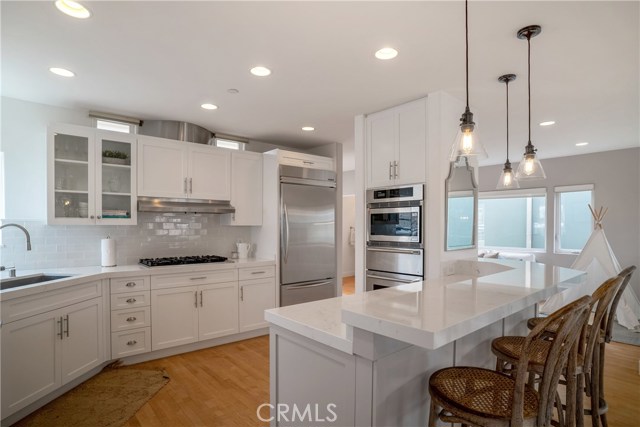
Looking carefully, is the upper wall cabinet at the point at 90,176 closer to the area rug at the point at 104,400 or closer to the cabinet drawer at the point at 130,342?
the cabinet drawer at the point at 130,342

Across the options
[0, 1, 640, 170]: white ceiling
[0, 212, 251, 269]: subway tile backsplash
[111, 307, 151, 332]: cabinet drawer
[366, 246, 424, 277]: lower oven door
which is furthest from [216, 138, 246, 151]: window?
[366, 246, 424, 277]: lower oven door

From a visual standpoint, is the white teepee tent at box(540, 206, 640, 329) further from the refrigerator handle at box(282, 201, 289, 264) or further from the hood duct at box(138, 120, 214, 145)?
the hood duct at box(138, 120, 214, 145)

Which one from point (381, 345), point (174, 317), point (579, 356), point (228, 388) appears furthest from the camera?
point (174, 317)

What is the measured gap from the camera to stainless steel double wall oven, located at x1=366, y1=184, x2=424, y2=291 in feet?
9.93

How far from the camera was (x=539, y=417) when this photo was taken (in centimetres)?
121

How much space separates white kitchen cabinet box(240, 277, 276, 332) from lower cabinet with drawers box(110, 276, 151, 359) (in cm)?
98

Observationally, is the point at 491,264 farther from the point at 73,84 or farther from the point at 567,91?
the point at 73,84

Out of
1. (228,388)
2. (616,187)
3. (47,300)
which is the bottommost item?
(228,388)

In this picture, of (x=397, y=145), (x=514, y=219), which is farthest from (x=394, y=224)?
(x=514, y=219)

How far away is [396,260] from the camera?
3199 millimetres

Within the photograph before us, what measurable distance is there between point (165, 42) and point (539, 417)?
8.65ft

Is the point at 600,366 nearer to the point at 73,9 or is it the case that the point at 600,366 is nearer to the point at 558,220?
the point at 73,9

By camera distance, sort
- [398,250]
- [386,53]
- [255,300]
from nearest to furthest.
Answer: [386,53] → [398,250] → [255,300]

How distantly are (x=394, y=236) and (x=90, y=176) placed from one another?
296 centimetres
